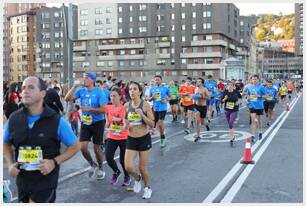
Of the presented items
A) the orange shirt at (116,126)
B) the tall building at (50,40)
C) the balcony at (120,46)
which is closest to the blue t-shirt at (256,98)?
the orange shirt at (116,126)

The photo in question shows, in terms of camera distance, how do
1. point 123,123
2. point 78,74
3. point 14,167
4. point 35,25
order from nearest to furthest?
1. point 14,167
2. point 123,123
3. point 78,74
4. point 35,25

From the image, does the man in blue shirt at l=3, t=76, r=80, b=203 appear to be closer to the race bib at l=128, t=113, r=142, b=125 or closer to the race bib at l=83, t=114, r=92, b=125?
the race bib at l=128, t=113, r=142, b=125

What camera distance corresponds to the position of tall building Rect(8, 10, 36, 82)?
10510 cm

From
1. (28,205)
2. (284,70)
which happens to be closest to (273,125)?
(28,205)

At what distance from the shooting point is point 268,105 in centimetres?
1761

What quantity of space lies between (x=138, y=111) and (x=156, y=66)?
76240mm

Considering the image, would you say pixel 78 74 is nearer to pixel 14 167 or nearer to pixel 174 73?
pixel 174 73

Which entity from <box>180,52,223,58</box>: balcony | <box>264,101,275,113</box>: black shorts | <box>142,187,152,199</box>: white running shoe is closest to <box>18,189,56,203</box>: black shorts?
<box>142,187,152,199</box>: white running shoe

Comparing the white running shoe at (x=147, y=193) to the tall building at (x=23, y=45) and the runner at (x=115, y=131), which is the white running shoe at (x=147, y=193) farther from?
the tall building at (x=23, y=45)

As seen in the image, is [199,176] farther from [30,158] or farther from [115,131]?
[30,158]

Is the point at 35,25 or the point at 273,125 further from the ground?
the point at 35,25

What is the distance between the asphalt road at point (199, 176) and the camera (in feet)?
21.2

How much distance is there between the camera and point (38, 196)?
13.4 ft

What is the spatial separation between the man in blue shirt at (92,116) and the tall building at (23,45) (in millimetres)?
101243
